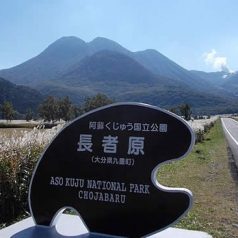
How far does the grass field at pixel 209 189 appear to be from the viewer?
23.8 feet

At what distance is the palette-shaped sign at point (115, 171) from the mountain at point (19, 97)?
158894 mm

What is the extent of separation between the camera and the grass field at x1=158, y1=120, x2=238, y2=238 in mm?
7266

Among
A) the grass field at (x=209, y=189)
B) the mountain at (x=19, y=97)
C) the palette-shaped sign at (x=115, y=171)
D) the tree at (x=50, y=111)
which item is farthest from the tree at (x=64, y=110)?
the mountain at (x=19, y=97)

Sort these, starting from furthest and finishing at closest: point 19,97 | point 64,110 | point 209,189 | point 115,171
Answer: point 19,97 → point 64,110 → point 209,189 → point 115,171

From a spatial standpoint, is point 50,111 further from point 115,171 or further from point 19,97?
point 19,97

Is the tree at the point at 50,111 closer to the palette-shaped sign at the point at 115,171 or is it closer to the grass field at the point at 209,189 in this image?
the grass field at the point at 209,189

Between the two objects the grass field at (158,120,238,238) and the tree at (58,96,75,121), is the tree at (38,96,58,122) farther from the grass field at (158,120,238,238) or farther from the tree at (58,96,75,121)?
the grass field at (158,120,238,238)

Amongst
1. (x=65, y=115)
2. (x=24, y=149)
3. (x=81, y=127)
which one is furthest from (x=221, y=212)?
(x=65, y=115)

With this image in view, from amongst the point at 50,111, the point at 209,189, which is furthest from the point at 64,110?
the point at 209,189

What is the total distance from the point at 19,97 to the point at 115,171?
16743 centimetres

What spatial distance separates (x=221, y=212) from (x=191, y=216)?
2.31 ft

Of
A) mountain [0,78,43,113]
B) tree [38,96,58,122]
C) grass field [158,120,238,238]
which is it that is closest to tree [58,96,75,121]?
tree [38,96,58,122]

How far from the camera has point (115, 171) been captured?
194 inches

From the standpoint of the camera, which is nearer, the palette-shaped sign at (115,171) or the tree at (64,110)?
the palette-shaped sign at (115,171)
